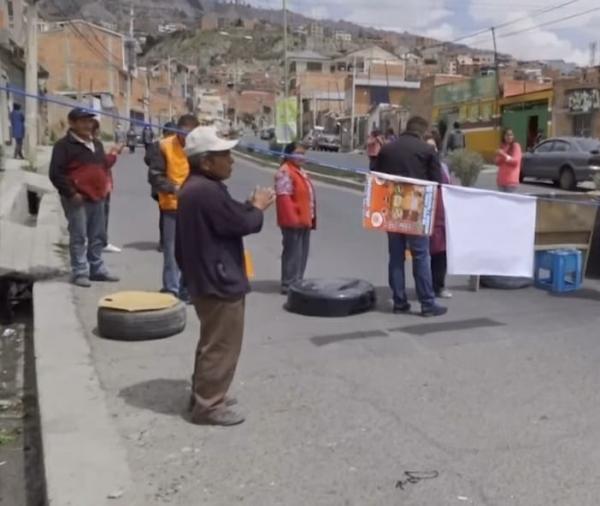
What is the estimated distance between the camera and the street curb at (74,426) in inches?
161

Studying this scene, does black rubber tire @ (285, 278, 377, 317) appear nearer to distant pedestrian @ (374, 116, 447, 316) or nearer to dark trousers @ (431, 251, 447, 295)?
distant pedestrian @ (374, 116, 447, 316)

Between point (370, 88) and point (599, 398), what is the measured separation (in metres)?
85.0

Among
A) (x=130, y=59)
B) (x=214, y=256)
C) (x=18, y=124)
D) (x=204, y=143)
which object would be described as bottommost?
(x=214, y=256)

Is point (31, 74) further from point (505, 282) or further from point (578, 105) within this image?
point (578, 105)

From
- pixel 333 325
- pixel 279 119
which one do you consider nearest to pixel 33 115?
pixel 279 119

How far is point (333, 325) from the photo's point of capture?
24.6ft

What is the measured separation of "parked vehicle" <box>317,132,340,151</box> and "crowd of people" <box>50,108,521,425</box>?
5663 centimetres

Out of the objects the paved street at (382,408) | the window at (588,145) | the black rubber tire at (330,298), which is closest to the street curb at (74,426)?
the paved street at (382,408)

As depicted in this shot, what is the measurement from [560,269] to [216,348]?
16.7 ft

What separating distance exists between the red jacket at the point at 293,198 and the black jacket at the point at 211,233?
3.75 meters

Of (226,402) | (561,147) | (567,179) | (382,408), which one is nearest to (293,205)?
(382,408)

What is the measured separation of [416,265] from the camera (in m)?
7.87

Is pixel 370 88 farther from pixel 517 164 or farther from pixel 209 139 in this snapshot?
pixel 209 139

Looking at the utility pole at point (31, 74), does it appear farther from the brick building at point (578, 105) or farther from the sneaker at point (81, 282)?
the brick building at point (578, 105)
